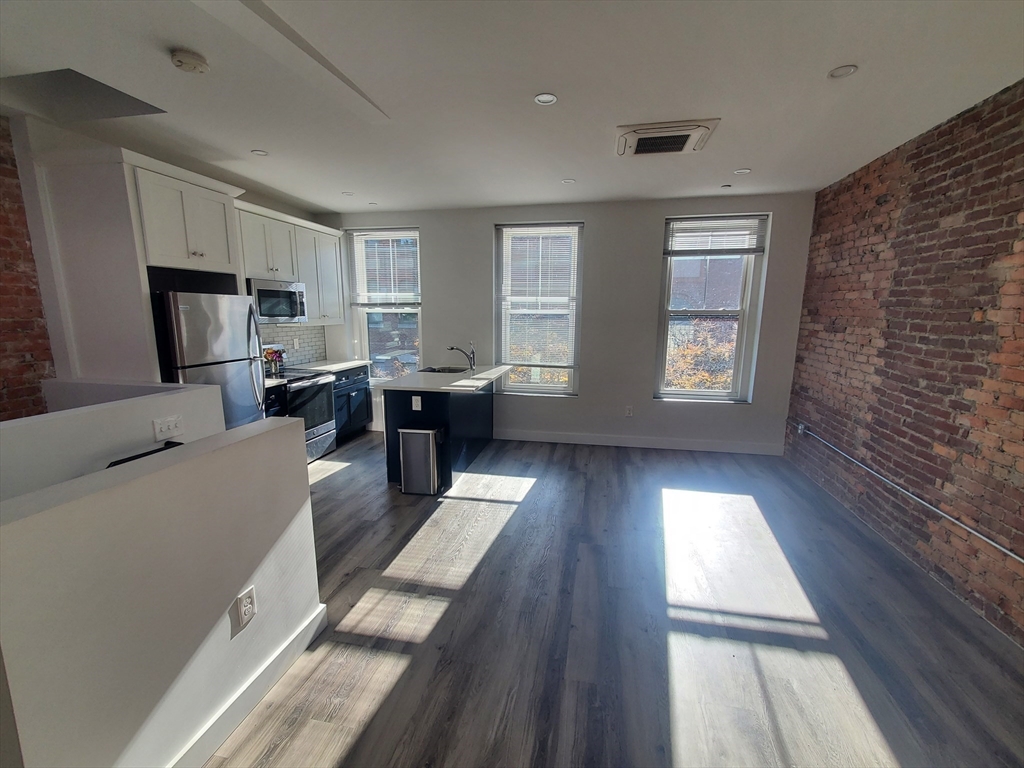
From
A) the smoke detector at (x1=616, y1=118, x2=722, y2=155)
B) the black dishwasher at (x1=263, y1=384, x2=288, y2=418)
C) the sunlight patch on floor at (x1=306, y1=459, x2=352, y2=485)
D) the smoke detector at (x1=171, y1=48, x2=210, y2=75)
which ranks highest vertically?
the smoke detector at (x1=616, y1=118, x2=722, y2=155)

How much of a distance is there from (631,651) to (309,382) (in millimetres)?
3460

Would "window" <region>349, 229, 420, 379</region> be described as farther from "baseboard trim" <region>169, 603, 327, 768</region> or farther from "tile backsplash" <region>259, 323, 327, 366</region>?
"baseboard trim" <region>169, 603, 327, 768</region>

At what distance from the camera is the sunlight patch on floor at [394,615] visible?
1.88 meters

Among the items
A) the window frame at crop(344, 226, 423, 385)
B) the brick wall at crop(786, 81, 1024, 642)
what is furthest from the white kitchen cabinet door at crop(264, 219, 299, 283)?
the brick wall at crop(786, 81, 1024, 642)

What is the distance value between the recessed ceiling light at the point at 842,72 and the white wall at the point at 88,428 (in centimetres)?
347

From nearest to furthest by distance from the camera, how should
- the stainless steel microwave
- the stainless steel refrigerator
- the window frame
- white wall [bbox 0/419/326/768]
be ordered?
1. white wall [bbox 0/419/326/768]
2. the stainless steel refrigerator
3. the stainless steel microwave
4. the window frame

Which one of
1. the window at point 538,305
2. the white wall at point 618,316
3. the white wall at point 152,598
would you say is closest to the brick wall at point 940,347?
the white wall at point 618,316

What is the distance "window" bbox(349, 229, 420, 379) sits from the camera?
4.72 m

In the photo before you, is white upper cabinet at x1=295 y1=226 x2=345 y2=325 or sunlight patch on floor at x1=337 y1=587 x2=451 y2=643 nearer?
sunlight patch on floor at x1=337 y1=587 x2=451 y2=643

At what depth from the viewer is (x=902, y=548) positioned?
2521 millimetres

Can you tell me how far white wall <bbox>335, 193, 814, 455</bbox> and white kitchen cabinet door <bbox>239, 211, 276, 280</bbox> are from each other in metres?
1.28

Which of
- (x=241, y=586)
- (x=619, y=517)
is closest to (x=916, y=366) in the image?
(x=619, y=517)

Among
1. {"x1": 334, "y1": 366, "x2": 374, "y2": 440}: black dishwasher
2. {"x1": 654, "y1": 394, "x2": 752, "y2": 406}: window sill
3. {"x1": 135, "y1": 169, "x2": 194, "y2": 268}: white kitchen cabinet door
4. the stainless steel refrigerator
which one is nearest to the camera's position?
{"x1": 135, "y1": 169, "x2": 194, "y2": 268}: white kitchen cabinet door

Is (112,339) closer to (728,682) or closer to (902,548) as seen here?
(728,682)
